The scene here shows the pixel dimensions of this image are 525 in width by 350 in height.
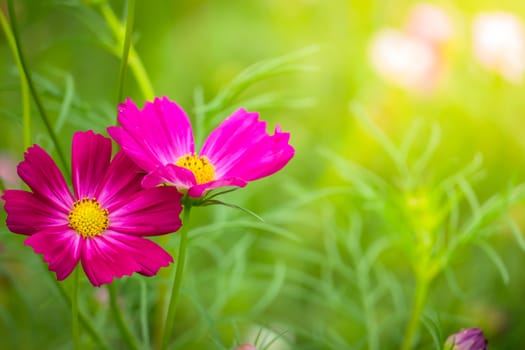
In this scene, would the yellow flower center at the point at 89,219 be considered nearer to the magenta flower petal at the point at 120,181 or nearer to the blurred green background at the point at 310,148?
the magenta flower petal at the point at 120,181

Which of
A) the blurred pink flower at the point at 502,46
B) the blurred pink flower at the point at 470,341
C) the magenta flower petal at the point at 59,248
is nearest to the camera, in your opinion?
the magenta flower petal at the point at 59,248

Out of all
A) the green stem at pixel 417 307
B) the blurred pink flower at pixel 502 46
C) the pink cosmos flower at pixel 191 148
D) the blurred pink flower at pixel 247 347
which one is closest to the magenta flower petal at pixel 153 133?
the pink cosmos flower at pixel 191 148

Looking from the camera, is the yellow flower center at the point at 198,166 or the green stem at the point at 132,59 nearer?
the yellow flower center at the point at 198,166

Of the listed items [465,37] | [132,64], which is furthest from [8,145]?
[465,37]

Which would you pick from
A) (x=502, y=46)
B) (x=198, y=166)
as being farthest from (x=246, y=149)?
(x=502, y=46)

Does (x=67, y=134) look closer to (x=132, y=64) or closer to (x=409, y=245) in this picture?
(x=132, y=64)
